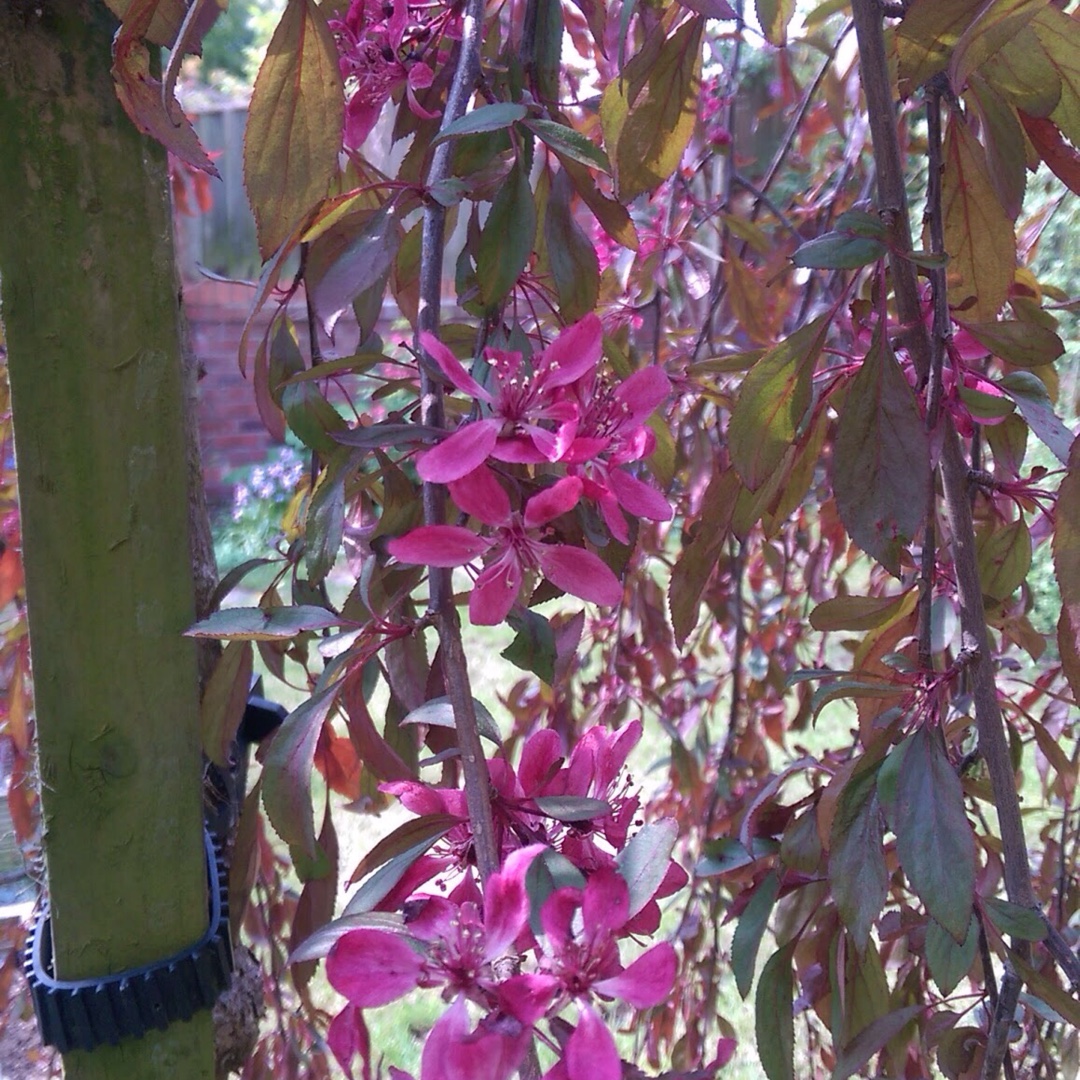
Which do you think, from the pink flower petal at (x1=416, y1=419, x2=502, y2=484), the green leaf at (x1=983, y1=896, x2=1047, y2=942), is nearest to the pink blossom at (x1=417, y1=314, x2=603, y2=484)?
the pink flower petal at (x1=416, y1=419, x2=502, y2=484)

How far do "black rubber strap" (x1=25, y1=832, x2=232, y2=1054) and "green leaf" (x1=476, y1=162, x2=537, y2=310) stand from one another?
381 mm

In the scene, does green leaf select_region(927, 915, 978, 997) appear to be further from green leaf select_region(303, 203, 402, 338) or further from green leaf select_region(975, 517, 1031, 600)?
green leaf select_region(303, 203, 402, 338)

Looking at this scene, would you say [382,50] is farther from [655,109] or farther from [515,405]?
[515,405]

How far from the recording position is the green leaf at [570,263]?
0.56m

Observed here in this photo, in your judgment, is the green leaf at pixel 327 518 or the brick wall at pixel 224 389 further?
the brick wall at pixel 224 389

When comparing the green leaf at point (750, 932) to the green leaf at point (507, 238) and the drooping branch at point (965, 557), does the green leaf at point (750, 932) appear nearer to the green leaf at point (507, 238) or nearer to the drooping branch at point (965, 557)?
the drooping branch at point (965, 557)

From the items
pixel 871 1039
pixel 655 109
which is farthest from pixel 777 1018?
pixel 655 109

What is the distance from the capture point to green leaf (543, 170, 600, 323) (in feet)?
1.84

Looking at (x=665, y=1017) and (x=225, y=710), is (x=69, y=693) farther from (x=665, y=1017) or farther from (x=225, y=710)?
(x=665, y=1017)

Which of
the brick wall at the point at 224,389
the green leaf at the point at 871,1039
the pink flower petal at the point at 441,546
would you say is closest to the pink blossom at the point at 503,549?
the pink flower petal at the point at 441,546

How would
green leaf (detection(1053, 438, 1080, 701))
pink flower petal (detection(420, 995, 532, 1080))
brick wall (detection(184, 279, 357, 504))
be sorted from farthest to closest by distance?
1. brick wall (detection(184, 279, 357, 504))
2. green leaf (detection(1053, 438, 1080, 701))
3. pink flower petal (detection(420, 995, 532, 1080))

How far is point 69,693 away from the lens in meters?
0.55

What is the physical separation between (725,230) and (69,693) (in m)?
0.90

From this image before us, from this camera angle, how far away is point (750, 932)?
58cm
